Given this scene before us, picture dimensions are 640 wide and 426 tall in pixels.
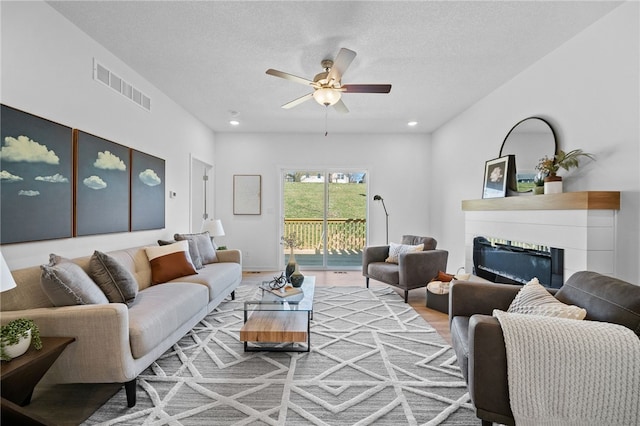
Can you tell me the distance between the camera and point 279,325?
248cm

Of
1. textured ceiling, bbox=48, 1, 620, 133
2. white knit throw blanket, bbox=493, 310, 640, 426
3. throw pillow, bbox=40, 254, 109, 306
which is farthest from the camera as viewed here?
textured ceiling, bbox=48, 1, 620, 133

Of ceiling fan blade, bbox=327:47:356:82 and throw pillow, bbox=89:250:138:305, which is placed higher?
ceiling fan blade, bbox=327:47:356:82

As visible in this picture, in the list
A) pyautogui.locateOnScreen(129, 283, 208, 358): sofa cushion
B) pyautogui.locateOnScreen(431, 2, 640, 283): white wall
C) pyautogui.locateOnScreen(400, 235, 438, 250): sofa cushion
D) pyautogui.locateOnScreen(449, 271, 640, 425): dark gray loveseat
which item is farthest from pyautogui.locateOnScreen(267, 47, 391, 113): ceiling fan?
pyautogui.locateOnScreen(400, 235, 438, 250): sofa cushion

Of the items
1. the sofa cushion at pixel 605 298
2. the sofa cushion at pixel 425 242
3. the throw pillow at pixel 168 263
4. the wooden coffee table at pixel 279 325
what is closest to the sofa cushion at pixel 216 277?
the throw pillow at pixel 168 263

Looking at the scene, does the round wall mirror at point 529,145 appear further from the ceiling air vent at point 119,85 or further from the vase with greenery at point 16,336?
the ceiling air vent at point 119,85

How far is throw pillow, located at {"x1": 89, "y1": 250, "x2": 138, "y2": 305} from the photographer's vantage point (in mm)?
2234

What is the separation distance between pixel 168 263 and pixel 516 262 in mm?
3551

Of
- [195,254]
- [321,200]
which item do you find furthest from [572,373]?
[321,200]

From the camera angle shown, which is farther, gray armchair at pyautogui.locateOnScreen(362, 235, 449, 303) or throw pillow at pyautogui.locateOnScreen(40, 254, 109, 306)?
gray armchair at pyautogui.locateOnScreen(362, 235, 449, 303)

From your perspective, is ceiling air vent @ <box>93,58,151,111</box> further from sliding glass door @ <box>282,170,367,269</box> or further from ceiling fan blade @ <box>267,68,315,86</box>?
sliding glass door @ <box>282,170,367,269</box>

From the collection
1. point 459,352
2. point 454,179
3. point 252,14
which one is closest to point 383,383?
point 459,352

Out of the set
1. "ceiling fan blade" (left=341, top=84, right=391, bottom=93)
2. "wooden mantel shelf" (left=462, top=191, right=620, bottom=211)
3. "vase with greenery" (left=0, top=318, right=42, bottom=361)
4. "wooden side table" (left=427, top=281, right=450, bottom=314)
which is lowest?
"wooden side table" (left=427, top=281, right=450, bottom=314)

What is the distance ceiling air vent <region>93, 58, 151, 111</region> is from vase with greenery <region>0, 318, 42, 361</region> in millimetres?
2171

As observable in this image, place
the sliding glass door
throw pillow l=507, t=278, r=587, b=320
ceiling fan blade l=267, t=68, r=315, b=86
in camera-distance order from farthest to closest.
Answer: the sliding glass door, ceiling fan blade l=267, t=68, r=315, b=86, throw pillow l=507, t=278, r=587, b=320
